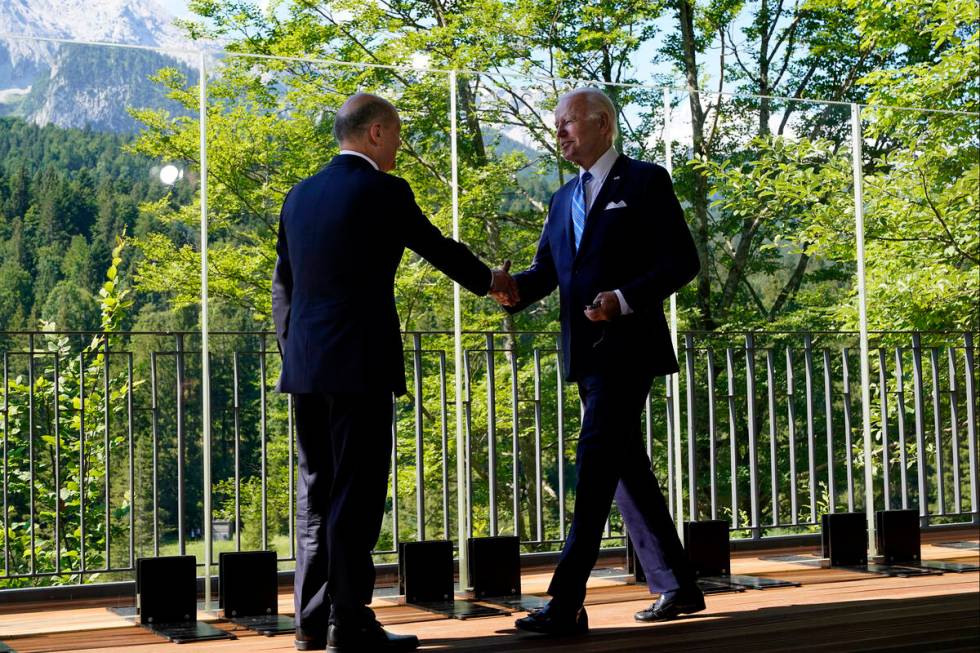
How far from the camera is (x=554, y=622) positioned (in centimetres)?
291

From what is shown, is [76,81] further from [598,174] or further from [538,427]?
[538,427]

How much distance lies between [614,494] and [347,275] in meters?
1.00

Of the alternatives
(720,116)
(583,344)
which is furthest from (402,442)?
(583,344)

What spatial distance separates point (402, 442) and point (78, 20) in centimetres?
2709

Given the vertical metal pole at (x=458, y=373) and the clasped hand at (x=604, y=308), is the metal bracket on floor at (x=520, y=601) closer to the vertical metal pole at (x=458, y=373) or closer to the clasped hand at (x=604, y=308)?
the vertical metal pole at (x=458, y=373)

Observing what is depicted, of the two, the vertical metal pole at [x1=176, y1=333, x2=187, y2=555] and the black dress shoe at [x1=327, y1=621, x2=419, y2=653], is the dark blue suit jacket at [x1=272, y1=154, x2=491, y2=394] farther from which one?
the vertical metal pole at [x1=176, y1=333, x2=187, y2=555]

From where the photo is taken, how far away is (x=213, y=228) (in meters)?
3.73

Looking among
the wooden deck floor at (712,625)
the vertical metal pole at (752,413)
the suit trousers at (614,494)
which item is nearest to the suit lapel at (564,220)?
the suit trousers at (614,494)

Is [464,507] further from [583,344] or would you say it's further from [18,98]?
[18,98]

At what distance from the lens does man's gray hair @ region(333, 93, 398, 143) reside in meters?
2.86

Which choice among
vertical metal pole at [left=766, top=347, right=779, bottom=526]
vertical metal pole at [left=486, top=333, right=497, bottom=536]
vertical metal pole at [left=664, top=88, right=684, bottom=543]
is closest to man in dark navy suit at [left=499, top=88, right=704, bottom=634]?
vertical metal pole at [left=664, top=88, right=684, bottom=543]

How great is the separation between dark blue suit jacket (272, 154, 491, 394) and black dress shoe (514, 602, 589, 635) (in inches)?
27.7

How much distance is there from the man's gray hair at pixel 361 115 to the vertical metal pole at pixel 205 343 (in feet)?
2.84

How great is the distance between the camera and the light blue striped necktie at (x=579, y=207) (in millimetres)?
3254
